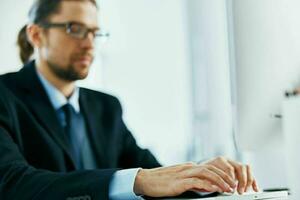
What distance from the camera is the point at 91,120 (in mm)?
1432

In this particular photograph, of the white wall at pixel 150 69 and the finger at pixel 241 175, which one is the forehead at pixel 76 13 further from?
the finger at pixel 241 175

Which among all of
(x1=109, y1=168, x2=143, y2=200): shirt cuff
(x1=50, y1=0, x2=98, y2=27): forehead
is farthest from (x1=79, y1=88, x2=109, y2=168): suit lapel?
(x1=109, y1=168, x2=143, y2=200): shirt cuff

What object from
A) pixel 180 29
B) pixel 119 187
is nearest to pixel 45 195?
pixel 119 187

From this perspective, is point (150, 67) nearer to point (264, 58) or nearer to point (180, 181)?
point (264, 58)

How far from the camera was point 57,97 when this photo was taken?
1385 mm

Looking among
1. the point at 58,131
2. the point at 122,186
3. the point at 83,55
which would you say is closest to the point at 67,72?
the point at 83,55

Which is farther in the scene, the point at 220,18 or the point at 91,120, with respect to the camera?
the point at 220,18

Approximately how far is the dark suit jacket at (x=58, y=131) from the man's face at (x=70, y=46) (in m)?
0.08

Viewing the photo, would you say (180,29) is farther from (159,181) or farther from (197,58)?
(159,181)

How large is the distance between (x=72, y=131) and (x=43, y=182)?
532 mm

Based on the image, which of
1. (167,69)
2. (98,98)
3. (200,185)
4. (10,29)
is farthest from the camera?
(167,69)

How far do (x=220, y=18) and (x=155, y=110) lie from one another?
498 mm

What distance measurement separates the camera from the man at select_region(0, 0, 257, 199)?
0.77 metres

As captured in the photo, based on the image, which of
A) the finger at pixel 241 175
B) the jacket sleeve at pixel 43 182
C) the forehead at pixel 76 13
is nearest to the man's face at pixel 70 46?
the forehead at pixel 76 13
